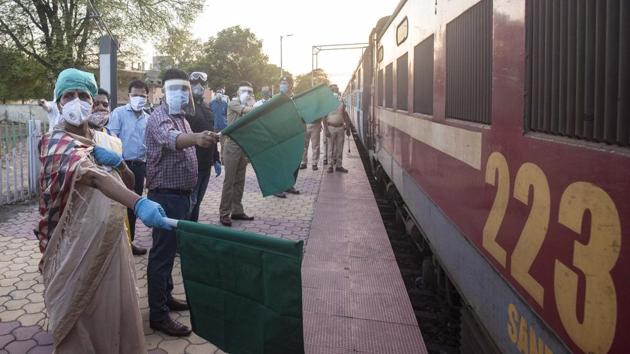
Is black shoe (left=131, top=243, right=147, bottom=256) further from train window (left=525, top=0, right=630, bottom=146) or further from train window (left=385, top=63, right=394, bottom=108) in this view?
train window (left=525, top=0, right=630, bottom=146)

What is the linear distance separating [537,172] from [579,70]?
394mm

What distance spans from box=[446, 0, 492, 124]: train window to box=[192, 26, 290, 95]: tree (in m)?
49.3

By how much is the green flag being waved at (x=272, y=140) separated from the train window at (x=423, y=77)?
124 cm

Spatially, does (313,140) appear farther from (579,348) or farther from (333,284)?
(579,348)

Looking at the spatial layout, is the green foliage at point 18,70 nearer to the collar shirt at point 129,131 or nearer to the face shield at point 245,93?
the face shield at point 245,93

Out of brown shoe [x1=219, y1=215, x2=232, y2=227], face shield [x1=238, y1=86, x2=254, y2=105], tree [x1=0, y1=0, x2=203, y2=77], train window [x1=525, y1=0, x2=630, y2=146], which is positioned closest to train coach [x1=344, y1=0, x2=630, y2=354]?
train window [x1=525, y1=0, x2=630, y2=146]

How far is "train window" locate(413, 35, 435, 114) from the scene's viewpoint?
4078 millimetres

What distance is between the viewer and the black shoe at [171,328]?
3.31m

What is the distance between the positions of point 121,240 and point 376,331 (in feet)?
6.11

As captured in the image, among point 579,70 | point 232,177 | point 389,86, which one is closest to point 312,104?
point 232,177

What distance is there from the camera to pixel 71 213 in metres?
2.26

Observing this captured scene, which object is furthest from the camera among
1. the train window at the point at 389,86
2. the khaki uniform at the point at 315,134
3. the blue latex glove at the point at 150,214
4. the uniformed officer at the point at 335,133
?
the khaki uniform at the point at 315,134

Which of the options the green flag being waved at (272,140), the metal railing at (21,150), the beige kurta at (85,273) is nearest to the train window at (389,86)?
the green flag being waved at (272,140)

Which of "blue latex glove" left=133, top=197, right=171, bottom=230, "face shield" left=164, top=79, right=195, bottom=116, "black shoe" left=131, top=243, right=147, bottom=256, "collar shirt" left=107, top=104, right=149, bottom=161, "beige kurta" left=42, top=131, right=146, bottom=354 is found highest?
"face shield" left=164, top=79, right=195, bottom=116
